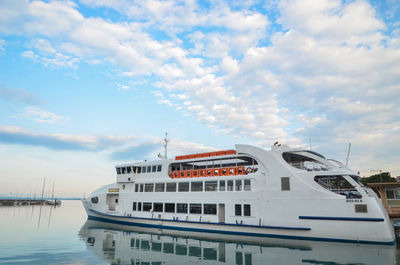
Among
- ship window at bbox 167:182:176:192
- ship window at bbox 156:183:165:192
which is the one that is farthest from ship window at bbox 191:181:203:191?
ship window at bbox 156:183:165:192

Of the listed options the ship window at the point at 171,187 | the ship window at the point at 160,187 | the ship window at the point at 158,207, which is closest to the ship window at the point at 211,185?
the ship window at the point at 171,187

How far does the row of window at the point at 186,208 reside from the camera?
18.8 m

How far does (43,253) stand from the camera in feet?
44.6

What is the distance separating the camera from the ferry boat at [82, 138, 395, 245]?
1569cm

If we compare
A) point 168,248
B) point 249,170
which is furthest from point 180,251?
point 249,170

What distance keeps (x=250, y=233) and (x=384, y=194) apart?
38.7 feet

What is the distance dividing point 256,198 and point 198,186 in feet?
16.9

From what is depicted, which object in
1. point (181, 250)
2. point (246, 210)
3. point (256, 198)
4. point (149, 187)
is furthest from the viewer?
point (149, 187)

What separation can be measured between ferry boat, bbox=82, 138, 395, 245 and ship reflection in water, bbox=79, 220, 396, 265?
0.95 metres

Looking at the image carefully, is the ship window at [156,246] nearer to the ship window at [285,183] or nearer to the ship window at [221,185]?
the ship window at [221,185]

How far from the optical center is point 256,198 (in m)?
18.4

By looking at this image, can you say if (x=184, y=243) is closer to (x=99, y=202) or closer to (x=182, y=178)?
(x=182, y=178)

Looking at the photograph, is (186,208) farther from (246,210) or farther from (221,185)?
(246,210)

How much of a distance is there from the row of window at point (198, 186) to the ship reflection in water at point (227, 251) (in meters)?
3.69
